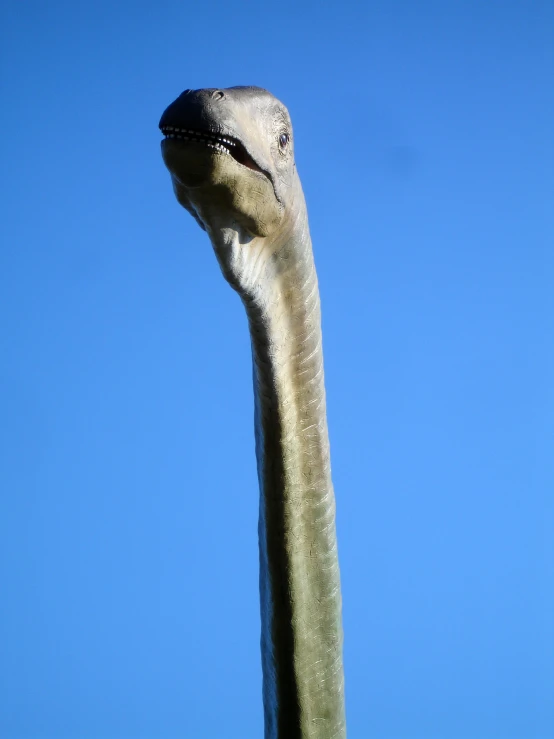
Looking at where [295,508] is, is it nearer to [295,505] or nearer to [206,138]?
[295,505]

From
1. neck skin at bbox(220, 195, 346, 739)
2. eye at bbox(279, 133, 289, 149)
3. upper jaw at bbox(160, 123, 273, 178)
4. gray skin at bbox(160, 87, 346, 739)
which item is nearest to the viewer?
upper jaw at bbox(160, 123, 273, 178)

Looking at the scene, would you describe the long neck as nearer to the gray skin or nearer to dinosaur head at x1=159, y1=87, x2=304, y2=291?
the gray skin

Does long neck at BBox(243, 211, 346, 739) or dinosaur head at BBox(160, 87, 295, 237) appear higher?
dinosaur head at BBox(160, 87, 295, 237)

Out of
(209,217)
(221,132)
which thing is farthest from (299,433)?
(221,132)

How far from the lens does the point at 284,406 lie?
414 cm

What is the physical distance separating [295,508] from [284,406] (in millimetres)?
398

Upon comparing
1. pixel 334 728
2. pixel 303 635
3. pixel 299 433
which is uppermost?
pixel 299 433

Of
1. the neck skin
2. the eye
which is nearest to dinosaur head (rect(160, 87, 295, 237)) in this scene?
the eye

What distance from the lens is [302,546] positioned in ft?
14.0

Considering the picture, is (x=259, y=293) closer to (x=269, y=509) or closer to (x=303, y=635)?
(x=269, y=509)

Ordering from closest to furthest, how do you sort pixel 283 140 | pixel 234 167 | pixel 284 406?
pixel 234 167
pixel 283 140
pixel 284 406

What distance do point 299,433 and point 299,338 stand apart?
0.36m

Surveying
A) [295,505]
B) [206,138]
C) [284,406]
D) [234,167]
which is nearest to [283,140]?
[234,167]

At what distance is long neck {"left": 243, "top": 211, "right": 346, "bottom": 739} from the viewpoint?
13.4 ft
